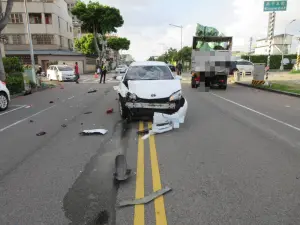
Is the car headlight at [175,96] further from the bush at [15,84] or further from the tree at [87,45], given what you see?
the tree at [87,45]

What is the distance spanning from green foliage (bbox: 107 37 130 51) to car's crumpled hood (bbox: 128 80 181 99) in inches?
3458

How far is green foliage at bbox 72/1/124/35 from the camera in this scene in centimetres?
5047

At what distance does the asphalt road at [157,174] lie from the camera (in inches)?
124

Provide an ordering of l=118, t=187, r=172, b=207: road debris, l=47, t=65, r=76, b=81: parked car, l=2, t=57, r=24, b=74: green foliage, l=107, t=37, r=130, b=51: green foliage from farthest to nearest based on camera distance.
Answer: l=107, t=37, r=130, b=51: green foliage, l=47, t=65, r=76, b=81: parked car, l=2, t=57, r=24, b=74: green foliage, l=118, t=187, r=172, b=207: road debris

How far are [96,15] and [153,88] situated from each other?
48.5 metres

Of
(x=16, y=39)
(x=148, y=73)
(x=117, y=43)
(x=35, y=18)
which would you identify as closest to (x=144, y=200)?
(x=148, y=73)

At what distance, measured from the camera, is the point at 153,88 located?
741 centimetres

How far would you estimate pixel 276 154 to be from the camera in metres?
5.11

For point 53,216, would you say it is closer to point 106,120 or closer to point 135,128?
point 135,128

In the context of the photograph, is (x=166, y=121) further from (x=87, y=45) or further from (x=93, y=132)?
(x=87, y=45)

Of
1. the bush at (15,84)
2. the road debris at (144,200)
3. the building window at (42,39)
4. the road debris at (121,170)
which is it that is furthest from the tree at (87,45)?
the road debris at (144,200)

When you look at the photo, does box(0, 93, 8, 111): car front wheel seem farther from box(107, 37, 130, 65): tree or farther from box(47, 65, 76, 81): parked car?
box(107, 37, 130, 65): tree

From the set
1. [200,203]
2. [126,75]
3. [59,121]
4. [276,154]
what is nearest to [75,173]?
[200,203]

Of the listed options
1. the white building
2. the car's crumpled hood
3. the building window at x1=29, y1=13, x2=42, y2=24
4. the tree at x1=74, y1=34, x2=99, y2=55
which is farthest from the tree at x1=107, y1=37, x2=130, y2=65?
the car's crumpled hood
